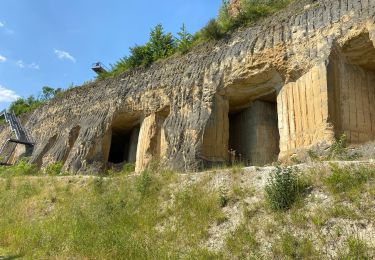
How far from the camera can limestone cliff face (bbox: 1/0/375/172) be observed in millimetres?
11797

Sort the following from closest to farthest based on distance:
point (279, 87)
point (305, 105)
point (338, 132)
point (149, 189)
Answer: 1. point (149, 189)
2. point (338, 132)
3. point (305, 105)
4. point (279, 87)

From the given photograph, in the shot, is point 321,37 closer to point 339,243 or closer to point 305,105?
point 305,105

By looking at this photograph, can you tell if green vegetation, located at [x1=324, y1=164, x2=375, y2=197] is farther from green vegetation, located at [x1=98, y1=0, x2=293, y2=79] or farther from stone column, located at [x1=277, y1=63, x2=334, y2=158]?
green vegetation, located at [x1=98, y1=0, x2=293, y2=79]

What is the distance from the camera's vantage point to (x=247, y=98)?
1552 centimetres

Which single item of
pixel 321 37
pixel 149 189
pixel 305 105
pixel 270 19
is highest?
pixel 270 19

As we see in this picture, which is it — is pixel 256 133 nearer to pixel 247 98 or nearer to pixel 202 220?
pixel 247 98

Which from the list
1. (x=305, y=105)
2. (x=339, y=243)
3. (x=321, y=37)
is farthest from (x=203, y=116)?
(x=339, y=243)

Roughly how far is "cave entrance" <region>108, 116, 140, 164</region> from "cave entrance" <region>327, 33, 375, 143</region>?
10758 millimetres

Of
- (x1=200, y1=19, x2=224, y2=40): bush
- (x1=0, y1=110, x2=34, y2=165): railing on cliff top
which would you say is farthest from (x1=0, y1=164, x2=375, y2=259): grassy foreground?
(x1=0, y1=110, x2=34, y2=165): railing on cliff top

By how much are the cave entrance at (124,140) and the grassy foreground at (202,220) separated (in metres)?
9.08

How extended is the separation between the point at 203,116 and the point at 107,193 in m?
5.62

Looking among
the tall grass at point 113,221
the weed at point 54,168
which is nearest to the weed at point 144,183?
the tall grass at point 113,221

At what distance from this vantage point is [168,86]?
17797mm

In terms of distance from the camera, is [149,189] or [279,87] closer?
[149,189]
